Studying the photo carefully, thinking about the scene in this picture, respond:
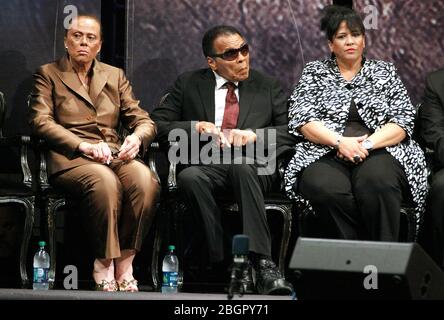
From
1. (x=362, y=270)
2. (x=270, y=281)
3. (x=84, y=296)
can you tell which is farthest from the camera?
(x=270, y=281)

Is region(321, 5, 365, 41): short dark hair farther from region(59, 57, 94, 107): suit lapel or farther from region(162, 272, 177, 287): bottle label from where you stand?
region(162, 272, 177, 287): bottle label

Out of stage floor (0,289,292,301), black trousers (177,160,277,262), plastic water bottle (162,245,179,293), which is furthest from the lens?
plastic water bottle (162,245,179,293)

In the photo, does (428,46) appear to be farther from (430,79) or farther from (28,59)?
(28,59)

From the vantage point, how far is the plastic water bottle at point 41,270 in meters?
4.99

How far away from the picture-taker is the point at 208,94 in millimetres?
5527

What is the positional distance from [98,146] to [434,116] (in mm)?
1817

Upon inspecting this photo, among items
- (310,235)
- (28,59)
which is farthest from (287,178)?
(28,59)

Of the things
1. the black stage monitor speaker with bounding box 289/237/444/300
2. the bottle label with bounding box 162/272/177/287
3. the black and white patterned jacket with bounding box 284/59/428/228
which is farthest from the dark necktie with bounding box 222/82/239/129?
the black stage monitor speaker with bounding box 289/237/444/300

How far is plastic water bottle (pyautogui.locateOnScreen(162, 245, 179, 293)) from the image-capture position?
16.7ft

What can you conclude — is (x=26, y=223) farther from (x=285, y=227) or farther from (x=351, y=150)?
(x=351, y=150)

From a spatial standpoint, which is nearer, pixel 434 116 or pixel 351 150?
pixel 351 150

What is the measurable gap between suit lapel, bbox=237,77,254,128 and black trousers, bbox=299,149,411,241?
54cm

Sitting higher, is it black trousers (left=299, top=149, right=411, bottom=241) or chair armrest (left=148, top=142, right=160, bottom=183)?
chair armrest (left=148, top=142, right=160, bottom=183)

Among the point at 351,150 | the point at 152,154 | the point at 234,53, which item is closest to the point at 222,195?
the point at 152,154
